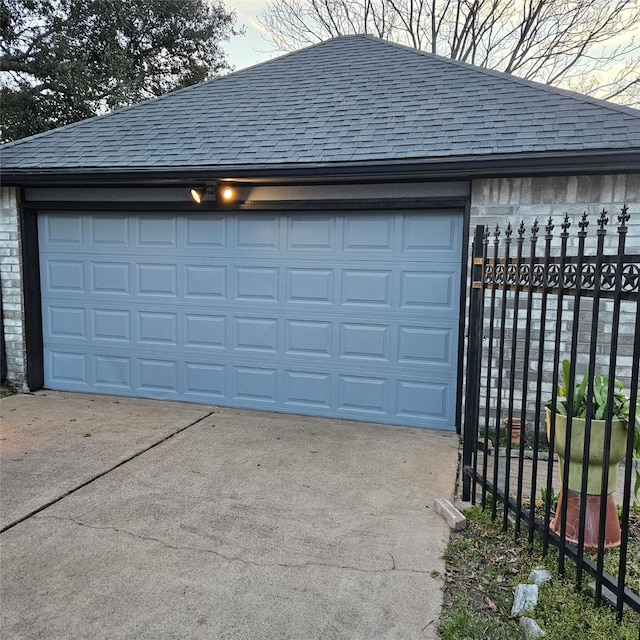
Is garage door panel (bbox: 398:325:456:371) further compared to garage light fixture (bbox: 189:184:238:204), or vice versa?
garage light fixture (bbox: 189:184:238:204)

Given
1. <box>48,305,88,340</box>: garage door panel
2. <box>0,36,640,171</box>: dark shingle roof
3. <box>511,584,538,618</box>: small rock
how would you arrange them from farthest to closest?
<box>48,305,88,340</box>: garage door panel, <box>0,36,640,171</box>: dark shingle roof, <box>511,584,538,618</box>: small rock

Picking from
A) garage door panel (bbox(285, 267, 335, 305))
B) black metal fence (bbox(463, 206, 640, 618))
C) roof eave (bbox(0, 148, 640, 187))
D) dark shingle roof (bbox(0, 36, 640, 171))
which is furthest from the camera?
garage door panel (bbox(285, 267, 335, 305))

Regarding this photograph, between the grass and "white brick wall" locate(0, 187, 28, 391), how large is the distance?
5.37m

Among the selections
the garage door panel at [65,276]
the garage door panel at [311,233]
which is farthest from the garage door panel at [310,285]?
the garage door panel at [65,276]

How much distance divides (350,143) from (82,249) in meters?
3.33

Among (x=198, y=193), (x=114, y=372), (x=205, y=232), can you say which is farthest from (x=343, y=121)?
(x=114, y=372)

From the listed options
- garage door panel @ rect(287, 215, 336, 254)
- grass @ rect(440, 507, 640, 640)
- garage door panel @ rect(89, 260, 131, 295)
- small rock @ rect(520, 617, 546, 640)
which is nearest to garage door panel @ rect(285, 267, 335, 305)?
garage door panel @ rect(287, 215, 336, 254)

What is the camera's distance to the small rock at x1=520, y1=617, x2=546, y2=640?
82.7 inches

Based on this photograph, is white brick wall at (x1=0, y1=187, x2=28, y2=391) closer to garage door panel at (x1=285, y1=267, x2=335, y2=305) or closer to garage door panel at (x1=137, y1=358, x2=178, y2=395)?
garage door panel at (x1=137, y1=358, x2=178, y2=395)

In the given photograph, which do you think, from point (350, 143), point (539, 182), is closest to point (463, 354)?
point (539, 182)

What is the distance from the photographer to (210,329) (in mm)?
5727

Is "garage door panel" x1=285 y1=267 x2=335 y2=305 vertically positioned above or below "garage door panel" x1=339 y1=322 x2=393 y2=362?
above

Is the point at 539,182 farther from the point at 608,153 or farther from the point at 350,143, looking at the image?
the point at 350,143

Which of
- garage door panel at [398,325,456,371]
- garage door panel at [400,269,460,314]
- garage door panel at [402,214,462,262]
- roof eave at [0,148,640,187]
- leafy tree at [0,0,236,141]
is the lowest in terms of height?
garage door panel at [398,325,456,371]
